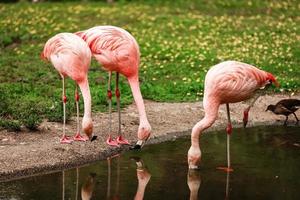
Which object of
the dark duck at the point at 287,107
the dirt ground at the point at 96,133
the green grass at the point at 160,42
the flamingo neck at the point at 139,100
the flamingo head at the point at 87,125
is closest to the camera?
the dirt ground at the point at 96,133

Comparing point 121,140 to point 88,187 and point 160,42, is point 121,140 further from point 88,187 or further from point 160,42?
point 160,42

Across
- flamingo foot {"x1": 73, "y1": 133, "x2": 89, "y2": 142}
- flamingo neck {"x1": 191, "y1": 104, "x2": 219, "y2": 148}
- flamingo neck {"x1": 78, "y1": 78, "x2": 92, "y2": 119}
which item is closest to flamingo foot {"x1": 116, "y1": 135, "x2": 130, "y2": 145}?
flamingo foot {"x1": 73, "y1": 133, "x2": 89, "y2": 142}

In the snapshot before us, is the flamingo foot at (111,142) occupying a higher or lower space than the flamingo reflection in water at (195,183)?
lower

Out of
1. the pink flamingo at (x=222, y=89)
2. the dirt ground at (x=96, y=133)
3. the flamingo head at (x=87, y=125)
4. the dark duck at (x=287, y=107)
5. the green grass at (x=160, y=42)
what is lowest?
the green grass at (x=160, y=42)

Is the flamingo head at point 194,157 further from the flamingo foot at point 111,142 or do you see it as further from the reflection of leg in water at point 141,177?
the flamingo foot at point 111,142

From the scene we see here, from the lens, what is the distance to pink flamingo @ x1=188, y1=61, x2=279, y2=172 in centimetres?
961

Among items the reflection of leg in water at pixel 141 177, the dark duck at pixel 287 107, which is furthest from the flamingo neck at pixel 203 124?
the dark duck at pixel 287 107

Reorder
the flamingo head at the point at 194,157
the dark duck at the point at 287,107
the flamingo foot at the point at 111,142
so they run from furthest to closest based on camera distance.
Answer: the dark duck at the point at 287,107
the flamingo foot at the point at 111,142
the flamingo head at the point at 194,157

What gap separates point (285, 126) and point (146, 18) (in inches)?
390

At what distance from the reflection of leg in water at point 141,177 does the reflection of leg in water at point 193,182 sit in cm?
51

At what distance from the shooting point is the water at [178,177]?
340 inches

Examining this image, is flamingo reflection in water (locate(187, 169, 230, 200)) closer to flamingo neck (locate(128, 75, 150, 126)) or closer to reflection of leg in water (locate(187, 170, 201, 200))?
reflection of leg in water (locate(187, 170, 201, 200))

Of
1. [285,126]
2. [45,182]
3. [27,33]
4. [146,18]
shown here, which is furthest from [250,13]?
[45,182]

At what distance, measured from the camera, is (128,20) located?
2136cm
